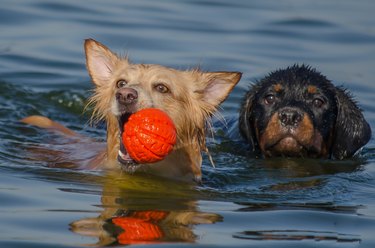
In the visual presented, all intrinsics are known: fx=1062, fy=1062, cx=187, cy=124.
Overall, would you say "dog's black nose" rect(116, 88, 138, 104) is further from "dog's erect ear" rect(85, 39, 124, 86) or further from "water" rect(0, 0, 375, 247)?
"dog's erect ear" rect(85, 39, 124, 86)

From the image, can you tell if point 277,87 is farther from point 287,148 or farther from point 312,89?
point 287,148

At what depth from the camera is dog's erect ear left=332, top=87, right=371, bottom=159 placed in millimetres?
11031

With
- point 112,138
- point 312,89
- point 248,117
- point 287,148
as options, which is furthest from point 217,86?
point 248,117

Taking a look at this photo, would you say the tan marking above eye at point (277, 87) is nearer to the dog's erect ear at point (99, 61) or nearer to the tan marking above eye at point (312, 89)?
the tan marking above eye at point (312, 89)

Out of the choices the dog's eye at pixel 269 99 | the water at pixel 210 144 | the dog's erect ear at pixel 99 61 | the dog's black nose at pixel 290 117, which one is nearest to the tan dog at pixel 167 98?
the dog's erect ear at pixel 99 61

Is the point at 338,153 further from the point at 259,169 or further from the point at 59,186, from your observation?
the point at 59,186

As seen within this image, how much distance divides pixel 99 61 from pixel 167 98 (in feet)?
2.56

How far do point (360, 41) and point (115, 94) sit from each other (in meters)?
8.56

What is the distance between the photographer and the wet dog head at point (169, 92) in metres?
8.82

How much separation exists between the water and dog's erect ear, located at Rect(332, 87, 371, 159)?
0.18m

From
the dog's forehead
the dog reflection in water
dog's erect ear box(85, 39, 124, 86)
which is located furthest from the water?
dog's erect ear box(85, 39, 124, 86)

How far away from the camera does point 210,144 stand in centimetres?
1134

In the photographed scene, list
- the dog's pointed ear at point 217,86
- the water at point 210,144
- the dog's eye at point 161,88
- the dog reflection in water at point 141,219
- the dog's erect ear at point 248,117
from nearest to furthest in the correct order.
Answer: the dog reflection in water at point 141,219
the water at point 210,144
the dog's eye at point 161,88
the dog's pointed ear at point 217,86
the dog's erect ear at point 248,117

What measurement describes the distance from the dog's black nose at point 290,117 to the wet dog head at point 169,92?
3.66 ft
